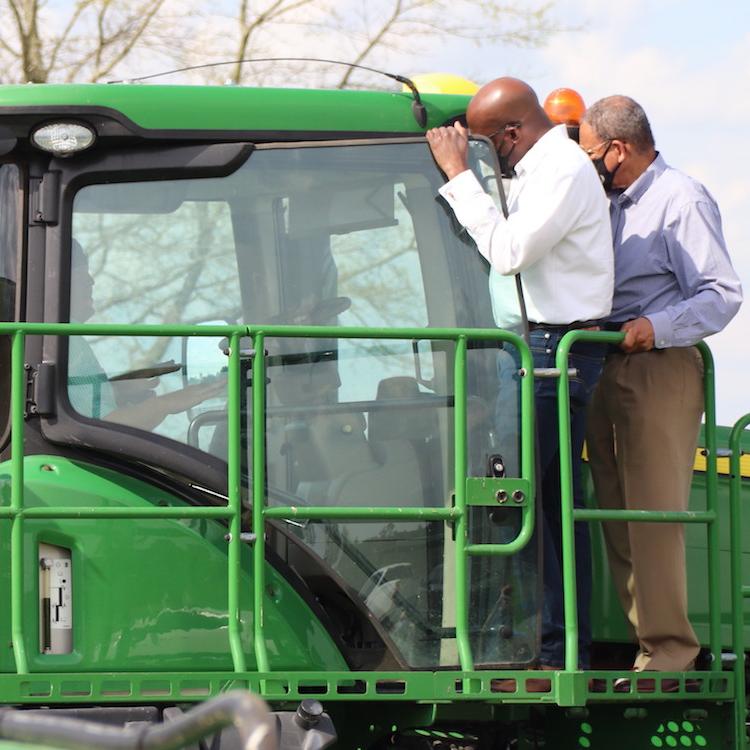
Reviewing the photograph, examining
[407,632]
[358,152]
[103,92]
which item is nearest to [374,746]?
[407,632]

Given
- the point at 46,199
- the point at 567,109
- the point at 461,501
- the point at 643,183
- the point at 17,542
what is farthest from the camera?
the point at 567,109

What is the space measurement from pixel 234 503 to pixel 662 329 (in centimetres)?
151

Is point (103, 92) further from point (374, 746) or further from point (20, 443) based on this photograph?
point (374, 746)

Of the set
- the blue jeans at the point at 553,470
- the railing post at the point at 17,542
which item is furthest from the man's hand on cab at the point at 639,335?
the railing post at the point at 17,542

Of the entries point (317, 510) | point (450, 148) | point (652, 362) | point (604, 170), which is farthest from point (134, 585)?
point (604, 170)

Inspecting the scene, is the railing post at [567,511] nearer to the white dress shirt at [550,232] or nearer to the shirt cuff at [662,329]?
the white dress shirt at [550,232]

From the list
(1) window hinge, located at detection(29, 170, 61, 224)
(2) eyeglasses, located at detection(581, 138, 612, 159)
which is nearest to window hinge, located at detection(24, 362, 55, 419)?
(1) window hinge, located at detection(29, 170, 61, 224)

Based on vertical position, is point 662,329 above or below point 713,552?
above

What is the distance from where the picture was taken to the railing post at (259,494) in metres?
3.93

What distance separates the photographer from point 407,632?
4234mm

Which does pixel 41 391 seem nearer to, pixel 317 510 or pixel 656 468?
pixel 317 510

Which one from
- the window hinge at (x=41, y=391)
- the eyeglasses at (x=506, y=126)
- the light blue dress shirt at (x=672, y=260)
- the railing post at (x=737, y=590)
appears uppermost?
the eyeglasses at (x=506, y=126)

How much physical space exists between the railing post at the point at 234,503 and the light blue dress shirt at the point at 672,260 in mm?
1389

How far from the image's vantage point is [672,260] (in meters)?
4.68
